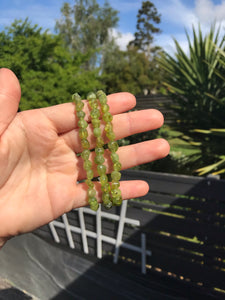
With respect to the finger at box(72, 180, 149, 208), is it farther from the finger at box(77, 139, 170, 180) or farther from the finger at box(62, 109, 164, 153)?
the finger at box(62, 109, 164, 153)

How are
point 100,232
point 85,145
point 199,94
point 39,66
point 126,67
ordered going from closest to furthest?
point 85,145 < point 100,232 < point 199,94 < point 39,66 < point 126,67

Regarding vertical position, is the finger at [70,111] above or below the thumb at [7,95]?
below

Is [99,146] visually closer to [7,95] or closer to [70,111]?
[70,111]

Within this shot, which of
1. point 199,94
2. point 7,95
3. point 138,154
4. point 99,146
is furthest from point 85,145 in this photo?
point 199,94

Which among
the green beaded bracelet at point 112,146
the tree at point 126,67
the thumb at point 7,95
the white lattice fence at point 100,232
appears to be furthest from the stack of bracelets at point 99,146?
the tree at point 126,67

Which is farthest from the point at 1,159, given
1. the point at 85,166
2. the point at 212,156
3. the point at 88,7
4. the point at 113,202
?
the point at 88,7

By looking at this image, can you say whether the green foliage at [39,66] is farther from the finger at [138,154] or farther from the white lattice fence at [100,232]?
the finger at [138,154]
